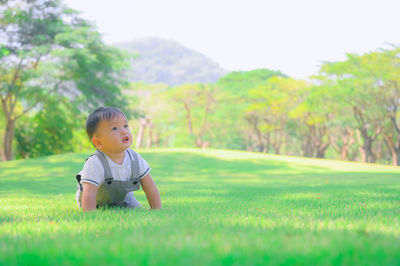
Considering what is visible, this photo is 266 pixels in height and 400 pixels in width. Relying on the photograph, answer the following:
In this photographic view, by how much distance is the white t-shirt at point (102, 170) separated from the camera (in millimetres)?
3582

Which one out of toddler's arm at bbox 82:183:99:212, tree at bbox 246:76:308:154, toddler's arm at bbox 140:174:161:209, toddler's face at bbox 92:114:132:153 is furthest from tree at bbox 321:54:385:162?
toddler's arm at bbox 82:183:99:212

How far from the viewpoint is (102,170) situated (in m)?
3.66

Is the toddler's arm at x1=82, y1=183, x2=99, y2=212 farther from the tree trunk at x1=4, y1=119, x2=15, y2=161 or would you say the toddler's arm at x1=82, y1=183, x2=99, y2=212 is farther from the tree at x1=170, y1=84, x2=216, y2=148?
the tree at x1=170, y1=84, x2=216, y2=148

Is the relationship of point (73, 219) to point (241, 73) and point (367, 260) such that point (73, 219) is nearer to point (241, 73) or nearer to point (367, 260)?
point (367, 260)

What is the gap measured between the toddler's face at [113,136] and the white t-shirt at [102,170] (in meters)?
0.14

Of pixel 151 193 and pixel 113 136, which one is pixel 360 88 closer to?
pixel 151 193

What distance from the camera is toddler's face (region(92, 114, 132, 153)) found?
12.0ft

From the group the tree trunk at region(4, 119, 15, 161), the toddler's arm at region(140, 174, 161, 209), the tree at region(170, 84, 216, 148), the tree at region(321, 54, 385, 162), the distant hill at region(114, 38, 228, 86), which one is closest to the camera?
the toddler's arm at region(140, 174, 161, 209)

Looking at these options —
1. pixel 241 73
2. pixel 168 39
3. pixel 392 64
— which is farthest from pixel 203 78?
pixel 392 64

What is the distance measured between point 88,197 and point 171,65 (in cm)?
13761

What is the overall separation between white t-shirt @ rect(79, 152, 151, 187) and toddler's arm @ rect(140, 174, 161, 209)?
62 mm

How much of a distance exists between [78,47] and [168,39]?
147 meters

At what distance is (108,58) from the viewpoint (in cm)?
2631

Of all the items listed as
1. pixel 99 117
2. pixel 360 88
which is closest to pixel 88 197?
pixel 99 117
